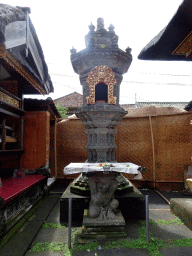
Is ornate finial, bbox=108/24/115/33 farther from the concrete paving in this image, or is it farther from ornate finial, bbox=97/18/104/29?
the concrete paving

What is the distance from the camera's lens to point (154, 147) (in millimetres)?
8297

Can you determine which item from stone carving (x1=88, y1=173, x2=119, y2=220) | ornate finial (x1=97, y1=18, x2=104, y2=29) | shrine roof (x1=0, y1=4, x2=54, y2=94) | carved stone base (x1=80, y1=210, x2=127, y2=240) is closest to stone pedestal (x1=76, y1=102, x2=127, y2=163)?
stone carving (x1=88, y1=173, x2=119, y2=220)

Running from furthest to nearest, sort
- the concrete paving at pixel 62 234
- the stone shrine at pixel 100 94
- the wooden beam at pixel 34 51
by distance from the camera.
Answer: the stone shrine at pixel 100 94 < the wooden beam at pixel 34 51 < the concrete paving at pixel 62 234

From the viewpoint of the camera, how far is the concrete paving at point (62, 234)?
3.50 meters

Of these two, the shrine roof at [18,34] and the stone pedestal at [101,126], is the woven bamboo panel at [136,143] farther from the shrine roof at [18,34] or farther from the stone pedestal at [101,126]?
the shrine roof at [18,34]

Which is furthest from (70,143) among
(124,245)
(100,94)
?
(124,245)

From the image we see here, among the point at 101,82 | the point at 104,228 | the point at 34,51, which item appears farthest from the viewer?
the point at 101,82

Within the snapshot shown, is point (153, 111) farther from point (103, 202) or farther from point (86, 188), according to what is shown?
point (103, 202)

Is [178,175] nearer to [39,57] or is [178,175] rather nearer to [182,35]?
[182,35]

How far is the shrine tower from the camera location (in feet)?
18.2

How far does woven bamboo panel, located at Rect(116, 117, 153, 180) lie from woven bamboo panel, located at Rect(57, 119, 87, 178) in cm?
187

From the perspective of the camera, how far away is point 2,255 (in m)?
3.44

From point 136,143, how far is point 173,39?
572 centimetres

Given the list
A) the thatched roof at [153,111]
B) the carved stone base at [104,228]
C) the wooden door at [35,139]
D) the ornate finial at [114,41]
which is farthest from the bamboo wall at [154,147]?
the carved stone base at [104,228]
